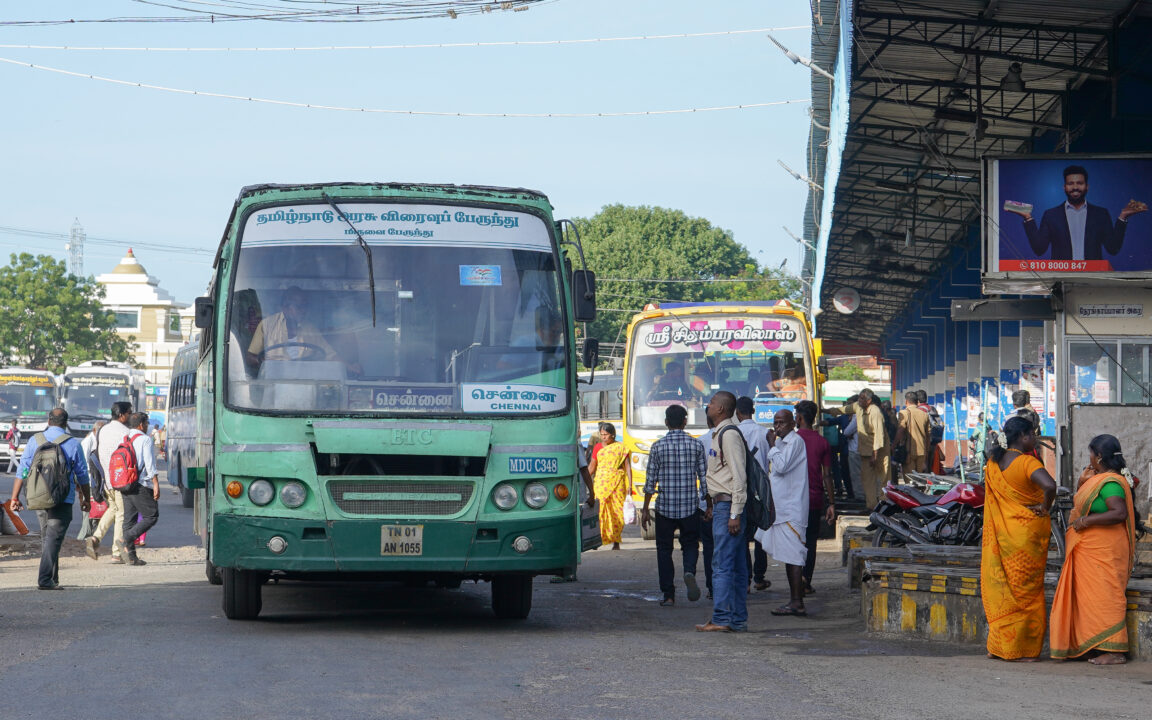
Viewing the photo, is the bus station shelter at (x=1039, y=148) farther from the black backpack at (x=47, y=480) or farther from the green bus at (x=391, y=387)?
the black backpack at (x=47, y=480)

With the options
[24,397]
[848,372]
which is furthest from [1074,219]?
[848,372]

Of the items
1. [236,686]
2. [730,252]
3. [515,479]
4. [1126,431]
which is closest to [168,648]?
[236,686]

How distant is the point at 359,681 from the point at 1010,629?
155 inches

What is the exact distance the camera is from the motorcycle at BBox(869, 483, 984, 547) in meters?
12.6

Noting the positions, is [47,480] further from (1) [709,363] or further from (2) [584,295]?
(1) [709,363]

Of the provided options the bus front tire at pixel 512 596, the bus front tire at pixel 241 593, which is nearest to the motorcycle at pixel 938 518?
the bus front tire at pixel 512 596

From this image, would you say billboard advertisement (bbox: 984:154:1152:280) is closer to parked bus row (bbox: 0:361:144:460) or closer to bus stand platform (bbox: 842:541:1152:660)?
bus stand platform (bbox: 842:541:1152:660)

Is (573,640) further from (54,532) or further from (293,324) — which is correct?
(54,532)

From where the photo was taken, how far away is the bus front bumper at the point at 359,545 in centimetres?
914

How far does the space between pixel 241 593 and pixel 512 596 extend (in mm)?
1894

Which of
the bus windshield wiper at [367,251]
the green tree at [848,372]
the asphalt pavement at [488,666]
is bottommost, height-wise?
the asphalt pavement at [488,666]

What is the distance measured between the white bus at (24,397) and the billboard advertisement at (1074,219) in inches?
1165

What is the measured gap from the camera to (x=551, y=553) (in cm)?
945

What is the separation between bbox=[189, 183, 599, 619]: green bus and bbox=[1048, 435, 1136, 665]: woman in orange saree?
10.1ft
